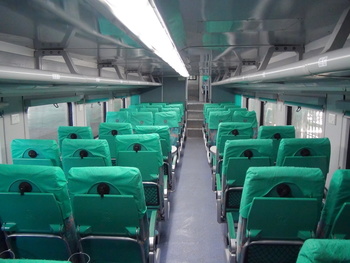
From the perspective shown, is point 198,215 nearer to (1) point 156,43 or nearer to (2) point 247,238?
(2) point 247,238

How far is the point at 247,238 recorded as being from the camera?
2.09 metres

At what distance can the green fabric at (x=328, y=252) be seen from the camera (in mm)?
956

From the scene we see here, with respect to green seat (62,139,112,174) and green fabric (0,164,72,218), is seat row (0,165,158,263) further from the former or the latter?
green seat (62,139,112,174)

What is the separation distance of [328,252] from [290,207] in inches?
40.3

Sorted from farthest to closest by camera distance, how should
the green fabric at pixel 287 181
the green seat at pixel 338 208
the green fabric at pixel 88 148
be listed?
the green fabric at pixel 88 148, the green fabric at pixel 287 181, the green seat at pixel 338 208

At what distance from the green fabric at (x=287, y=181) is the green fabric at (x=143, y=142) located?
1.74 meters

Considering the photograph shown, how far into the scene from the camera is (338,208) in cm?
188

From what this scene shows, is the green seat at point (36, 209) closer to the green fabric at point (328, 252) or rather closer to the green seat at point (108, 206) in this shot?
the green seat at point (108, 206)

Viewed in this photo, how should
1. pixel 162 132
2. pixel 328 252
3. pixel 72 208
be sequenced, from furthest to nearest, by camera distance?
pixel 162 132 < pixel 72 208 < pixel 328 252

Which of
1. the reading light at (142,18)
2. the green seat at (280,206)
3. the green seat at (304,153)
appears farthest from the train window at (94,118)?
the green seat at (280,206)

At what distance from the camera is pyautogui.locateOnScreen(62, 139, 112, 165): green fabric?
3312mm

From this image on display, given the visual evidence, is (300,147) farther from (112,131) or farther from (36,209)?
(112,131)

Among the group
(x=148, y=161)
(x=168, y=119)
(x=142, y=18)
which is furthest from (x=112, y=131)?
(x=142, y=18)

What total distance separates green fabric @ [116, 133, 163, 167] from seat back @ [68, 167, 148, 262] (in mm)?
1438
